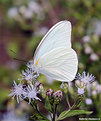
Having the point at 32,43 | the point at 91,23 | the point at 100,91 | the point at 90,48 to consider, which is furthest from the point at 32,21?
the point at 100,91

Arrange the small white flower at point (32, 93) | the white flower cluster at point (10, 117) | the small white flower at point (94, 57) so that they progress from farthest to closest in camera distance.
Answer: the small white flower at point (94, 57), the white flower cluster at point (10, 117), the small white flower at point (32, 93)

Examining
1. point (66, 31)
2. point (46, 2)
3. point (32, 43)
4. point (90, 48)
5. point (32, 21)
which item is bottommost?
point (66, 31)

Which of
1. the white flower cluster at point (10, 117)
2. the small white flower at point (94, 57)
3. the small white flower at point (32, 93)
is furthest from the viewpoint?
the small white flower at point (94, 57)

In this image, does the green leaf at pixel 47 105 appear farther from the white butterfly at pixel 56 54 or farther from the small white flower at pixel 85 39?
the small white flower at pixel 85 39

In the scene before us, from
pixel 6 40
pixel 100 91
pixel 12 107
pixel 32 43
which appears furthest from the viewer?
pixel 6 40

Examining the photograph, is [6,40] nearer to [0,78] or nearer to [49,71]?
[0,78]

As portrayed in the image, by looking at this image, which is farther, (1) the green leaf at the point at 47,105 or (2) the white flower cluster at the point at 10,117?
(2) the white flower cluster at the point at 10,117

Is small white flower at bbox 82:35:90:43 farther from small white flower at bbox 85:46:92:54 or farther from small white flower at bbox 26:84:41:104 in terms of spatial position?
small white flower at bbox 26:84:41:104

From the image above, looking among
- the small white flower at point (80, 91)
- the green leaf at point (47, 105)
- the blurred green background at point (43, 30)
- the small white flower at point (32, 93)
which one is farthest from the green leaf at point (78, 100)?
the blurred green background at point (43, 30)
